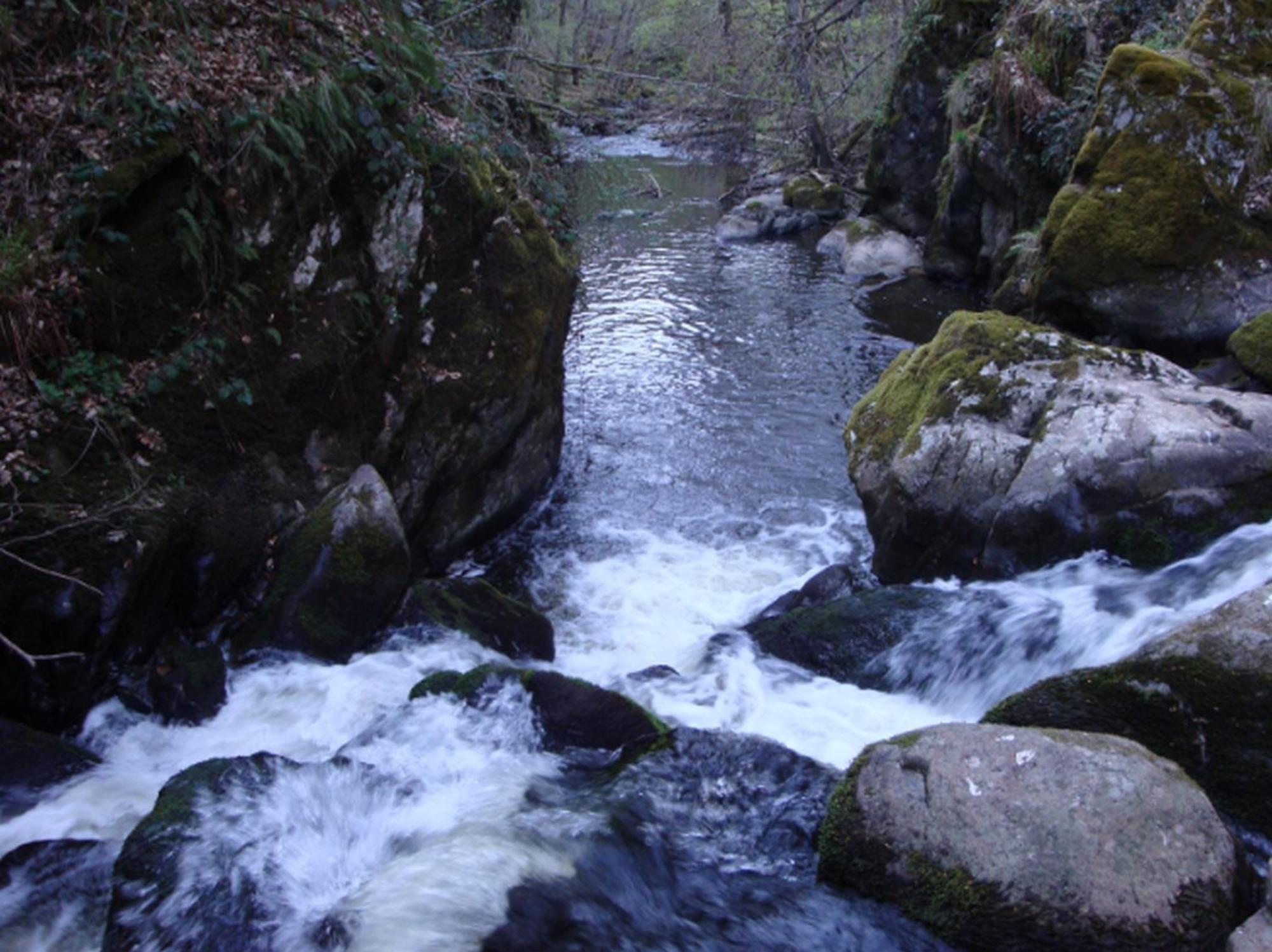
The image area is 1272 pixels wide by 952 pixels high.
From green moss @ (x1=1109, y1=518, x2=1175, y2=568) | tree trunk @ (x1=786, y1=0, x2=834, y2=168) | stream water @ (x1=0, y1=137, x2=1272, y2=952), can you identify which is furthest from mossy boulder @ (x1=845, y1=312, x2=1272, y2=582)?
tree trunk @ (x1=786, y1=0, x2=834, y2=168)

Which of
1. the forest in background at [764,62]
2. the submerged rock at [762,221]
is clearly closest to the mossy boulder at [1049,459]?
the forest in background at [764,62]

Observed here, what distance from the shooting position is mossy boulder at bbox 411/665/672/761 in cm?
494

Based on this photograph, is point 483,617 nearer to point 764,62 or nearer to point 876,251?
point 876,251

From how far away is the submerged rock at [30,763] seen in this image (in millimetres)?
4180

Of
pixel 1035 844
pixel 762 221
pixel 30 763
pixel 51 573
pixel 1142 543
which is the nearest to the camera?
pixel 1035 844

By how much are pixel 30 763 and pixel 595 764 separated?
2.65m

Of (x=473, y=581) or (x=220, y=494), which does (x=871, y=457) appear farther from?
(x=220, y=494)

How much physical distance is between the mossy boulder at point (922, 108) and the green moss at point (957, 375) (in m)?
10.1

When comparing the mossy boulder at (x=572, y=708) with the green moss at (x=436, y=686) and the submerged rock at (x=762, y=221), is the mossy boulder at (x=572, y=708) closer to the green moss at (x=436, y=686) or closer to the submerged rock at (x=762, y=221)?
the green moss at (x=436, y=686)

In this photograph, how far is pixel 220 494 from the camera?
5.62 meters

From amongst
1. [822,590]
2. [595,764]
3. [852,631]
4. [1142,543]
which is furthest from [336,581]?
[1142,543]

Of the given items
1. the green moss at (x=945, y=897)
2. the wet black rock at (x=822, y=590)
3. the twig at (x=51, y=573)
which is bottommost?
the wet black rock at (x=822, y=590)

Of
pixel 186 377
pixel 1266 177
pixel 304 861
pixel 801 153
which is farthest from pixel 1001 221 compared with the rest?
pixel 304 861

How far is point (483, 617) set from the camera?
6219 mm
